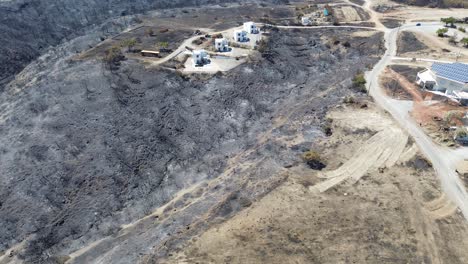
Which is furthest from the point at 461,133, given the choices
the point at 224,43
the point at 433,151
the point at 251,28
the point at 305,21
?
the point at 305,21

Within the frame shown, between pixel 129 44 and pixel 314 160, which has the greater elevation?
pixel 129 44

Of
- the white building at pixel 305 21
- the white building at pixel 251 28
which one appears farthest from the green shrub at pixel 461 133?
the white building at pixel 305 21

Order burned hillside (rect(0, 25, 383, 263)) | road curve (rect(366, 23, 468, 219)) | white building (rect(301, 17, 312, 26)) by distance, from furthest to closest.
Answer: white building (rect(301, 17, 312, 26))
burned hillside (rect(0, 25, 383, 263))
road curve (rect(366, 23, 468, 219))

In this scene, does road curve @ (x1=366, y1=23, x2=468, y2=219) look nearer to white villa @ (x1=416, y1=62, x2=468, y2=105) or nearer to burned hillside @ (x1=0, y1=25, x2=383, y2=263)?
burned hillside @ (x1=0, y1=25, x2=383, y2=263)

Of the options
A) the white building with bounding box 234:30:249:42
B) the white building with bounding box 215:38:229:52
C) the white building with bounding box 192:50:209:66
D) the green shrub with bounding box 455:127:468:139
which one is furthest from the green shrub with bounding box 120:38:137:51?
the green shrub with bounding box 455:127:468:139

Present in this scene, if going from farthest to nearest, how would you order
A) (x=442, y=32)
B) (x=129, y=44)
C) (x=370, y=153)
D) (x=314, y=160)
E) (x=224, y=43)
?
1. (x=442, y=32)
2. (x=224, y=43)
3. (x=129, y=44)
4. (x=370, y=153)
5. (x=314, y=160)

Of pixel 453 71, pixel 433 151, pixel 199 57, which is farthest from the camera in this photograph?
pixel 199 57

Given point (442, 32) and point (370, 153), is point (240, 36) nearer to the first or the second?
point (370, 153)
